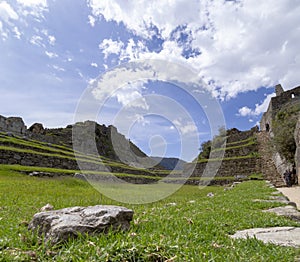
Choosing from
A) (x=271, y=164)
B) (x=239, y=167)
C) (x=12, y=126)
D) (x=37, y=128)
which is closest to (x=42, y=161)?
(x=12, y=126)

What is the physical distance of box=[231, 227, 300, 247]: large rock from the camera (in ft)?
9.99

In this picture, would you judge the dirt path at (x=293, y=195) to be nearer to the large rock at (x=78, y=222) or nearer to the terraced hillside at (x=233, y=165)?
the large rock at (x=78, y=222)

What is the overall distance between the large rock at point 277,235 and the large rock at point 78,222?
169 cm

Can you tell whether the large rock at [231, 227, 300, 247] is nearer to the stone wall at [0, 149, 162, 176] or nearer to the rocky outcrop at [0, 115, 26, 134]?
the stone wall at [0, 149, 162, 176]

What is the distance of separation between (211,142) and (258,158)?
9.08 meters

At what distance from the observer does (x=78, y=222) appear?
268 centimetres

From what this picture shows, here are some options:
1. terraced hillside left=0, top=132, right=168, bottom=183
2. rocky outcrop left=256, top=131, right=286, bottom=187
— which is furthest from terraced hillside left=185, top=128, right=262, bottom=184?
terraced hillside left=0, top=132, right=168, bottom=183

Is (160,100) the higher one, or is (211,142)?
(211,142)

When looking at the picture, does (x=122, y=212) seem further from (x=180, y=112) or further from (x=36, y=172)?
(x=36, y=172)

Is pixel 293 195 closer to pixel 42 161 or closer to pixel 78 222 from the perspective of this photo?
pixel 78 222

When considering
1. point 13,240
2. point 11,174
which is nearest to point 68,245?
point 13,240

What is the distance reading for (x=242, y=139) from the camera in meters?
35.0

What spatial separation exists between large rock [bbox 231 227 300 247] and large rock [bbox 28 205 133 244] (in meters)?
1.69

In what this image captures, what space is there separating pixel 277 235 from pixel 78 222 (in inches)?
106
